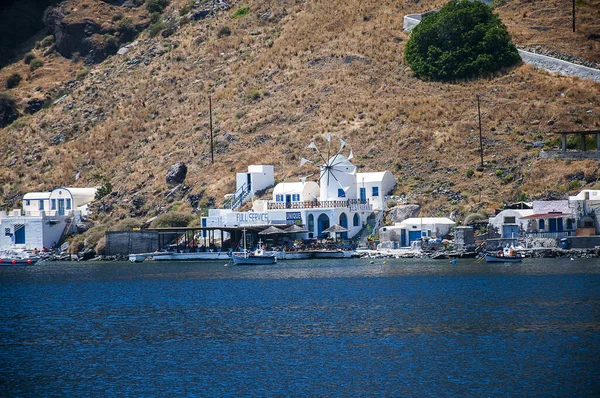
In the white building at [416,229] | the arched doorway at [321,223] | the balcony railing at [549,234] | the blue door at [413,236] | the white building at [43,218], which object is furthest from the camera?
the white building at [43,218]

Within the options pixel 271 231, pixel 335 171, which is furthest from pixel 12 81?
pixel 271 231

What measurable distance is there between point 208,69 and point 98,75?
22.7 meters

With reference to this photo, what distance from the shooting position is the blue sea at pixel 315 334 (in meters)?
39.0

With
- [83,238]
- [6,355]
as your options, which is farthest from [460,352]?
[83,238]

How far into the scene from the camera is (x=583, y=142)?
9688 centimetres

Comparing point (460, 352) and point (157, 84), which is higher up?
point (157, 84)

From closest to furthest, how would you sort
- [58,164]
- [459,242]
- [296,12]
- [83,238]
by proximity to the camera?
1. [459,242]
2. [83,238]
3. [58,164]
4. [296,12]

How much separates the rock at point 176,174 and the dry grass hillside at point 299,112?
3.75 ft

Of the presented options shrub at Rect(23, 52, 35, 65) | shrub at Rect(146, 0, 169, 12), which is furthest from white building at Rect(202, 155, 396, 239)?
shrub at Rect(23, 52, 35, 65)

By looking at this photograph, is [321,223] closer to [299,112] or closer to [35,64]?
→ [299,112]

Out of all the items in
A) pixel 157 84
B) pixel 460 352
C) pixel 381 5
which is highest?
pixel 381 5

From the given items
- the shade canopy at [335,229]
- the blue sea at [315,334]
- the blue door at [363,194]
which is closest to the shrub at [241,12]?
the blue door at [363,194]

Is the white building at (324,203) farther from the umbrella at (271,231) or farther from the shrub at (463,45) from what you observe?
the shrub at (463,45)

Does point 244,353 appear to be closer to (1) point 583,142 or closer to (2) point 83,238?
(1) point 583,142
